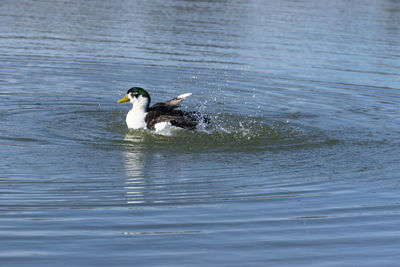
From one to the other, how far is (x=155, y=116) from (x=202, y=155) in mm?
2294

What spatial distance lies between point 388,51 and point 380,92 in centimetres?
807

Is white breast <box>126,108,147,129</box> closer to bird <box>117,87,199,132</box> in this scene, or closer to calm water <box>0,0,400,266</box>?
bird <box>117,87,199,132</box>

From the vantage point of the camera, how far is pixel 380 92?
63.5ft

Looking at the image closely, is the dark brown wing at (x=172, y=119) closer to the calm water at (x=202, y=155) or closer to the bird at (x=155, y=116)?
the bird at (x=155, y=116)

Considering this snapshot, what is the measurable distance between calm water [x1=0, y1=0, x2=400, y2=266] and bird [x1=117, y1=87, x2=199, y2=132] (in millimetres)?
223

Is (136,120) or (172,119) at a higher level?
(136,120)

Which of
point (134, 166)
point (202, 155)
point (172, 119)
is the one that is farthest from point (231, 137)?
point (134, 166)

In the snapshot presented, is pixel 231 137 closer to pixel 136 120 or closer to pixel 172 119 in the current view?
pixel 172 119

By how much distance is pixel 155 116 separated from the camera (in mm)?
14055

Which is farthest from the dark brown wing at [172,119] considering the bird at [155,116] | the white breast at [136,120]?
the white breast at [136,120]

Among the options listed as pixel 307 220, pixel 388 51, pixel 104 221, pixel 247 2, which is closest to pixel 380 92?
pixel 388 51

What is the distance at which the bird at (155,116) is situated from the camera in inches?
534

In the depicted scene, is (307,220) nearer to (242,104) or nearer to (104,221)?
(104,221)

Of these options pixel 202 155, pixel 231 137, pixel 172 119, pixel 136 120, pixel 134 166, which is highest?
pixel 136 120
